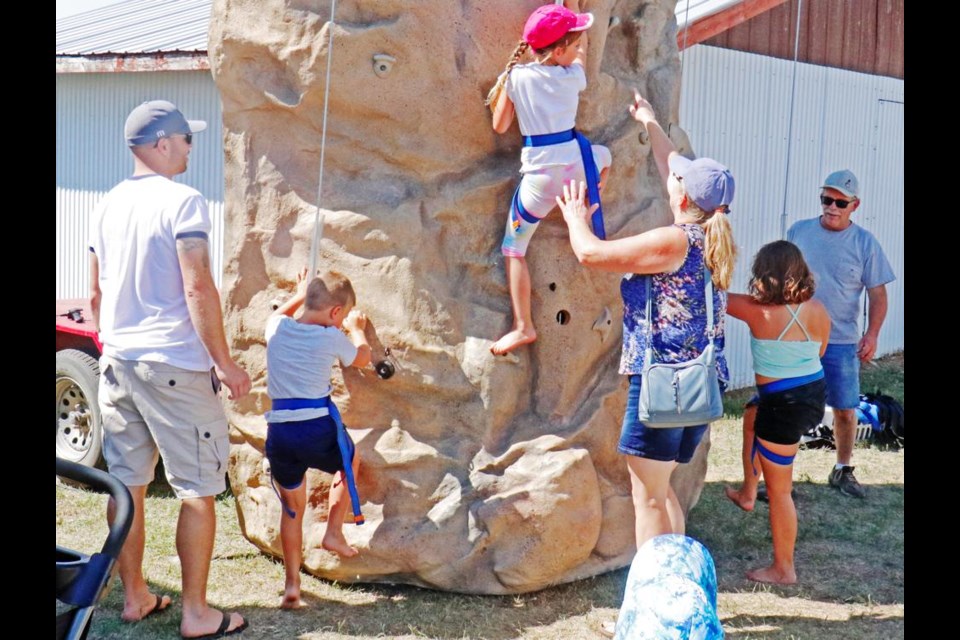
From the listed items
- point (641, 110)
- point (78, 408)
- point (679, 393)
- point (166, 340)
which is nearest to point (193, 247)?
point (166, 340)

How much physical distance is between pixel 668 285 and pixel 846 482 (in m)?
3.31

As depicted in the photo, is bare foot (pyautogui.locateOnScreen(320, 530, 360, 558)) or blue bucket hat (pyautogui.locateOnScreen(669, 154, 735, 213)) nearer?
blue bucket hat (pyautogui.locateOnScreen(669, 154, 735, 213))

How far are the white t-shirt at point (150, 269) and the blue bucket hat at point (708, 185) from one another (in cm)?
189

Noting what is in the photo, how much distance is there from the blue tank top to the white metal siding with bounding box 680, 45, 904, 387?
13.3 feet

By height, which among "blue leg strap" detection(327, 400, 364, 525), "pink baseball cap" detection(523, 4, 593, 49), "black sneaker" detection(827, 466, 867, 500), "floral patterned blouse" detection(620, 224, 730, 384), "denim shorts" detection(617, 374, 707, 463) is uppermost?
"pink baseball cap" detection(523, 4, 593, 49)

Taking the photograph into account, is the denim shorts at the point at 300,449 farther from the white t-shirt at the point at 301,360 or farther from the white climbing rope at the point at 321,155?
the white climbing rope at the point at 321,155

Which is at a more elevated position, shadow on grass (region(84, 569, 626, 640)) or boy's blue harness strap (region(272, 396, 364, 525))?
boy's blue harness strap (region(272, 396, 364, 525))

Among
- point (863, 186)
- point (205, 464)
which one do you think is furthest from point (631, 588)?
point (863, 186)

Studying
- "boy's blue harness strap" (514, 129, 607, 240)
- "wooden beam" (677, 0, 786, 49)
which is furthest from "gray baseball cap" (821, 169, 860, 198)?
"wooden beam" (677, 0, 786, 49)

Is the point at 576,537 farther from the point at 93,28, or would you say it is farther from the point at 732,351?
the point at 93,28

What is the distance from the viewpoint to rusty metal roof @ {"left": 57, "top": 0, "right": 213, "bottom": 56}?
9531 millimetres

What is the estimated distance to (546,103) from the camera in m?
4.81

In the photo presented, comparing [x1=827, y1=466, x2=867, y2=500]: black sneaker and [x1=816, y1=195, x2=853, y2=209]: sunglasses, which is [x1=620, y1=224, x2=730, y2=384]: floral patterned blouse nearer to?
[x1=816, y1=195, x2=853, y2=209]: sunglasses

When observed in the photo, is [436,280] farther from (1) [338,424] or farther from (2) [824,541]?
(2) [824,541]
